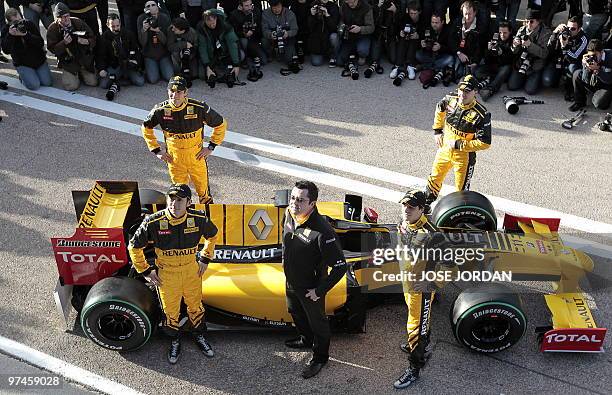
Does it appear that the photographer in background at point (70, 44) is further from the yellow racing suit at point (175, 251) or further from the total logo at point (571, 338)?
the total logo at point (571, 338)

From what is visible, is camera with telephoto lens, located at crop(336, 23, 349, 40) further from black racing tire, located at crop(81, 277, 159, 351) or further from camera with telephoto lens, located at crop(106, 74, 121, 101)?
black racing tire, located at crop(81, 277, 159, 351)

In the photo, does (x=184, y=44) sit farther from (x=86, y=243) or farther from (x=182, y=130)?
(x=86, y=243)

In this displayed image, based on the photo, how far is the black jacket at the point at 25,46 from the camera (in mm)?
10203

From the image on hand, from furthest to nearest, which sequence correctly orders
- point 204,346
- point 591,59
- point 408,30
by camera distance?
1. point 408,30
2. point 591,59
3. point 204,346

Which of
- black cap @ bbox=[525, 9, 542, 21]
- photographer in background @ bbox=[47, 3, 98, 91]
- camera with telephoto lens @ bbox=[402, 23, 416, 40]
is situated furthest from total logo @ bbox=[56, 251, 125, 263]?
black cap @ bbox=[525, 9, 542, 21]

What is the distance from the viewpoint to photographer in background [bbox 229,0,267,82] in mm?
11023

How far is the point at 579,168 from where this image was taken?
28.1 ft

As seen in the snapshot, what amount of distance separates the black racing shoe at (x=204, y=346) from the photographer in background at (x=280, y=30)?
20.6 ft

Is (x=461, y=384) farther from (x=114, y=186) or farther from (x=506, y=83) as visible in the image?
(x=506, y=83)

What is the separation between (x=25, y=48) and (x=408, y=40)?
237 inches

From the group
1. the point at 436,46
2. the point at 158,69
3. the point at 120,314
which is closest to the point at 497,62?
the point at 436,46

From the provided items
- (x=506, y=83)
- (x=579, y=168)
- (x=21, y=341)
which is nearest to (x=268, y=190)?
(x=21, y=341)

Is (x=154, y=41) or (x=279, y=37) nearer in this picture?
(x=154, y=41)

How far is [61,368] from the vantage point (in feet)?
18.6
